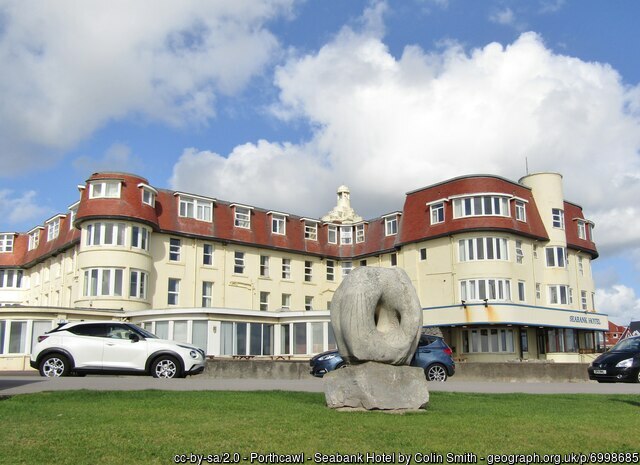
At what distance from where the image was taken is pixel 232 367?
21.7 meters

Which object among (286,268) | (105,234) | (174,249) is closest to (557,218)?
(286,268)

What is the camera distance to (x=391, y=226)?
49.4 meters

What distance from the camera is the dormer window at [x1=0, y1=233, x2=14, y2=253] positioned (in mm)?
58019

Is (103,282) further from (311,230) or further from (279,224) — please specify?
(311,230)

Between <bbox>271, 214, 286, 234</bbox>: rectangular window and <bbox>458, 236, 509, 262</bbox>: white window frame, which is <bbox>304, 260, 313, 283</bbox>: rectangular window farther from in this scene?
<bbox>458, 236, 509, 262</bbox>: white window frame

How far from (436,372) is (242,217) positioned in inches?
1134

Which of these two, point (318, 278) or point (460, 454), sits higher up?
point (318, 278)

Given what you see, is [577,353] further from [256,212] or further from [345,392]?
[345,392]

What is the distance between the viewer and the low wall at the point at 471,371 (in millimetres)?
21234

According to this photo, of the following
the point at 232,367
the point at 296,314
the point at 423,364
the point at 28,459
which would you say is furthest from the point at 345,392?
the point at 296,314

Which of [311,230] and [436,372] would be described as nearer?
[436,372]

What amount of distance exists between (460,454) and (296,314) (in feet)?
115

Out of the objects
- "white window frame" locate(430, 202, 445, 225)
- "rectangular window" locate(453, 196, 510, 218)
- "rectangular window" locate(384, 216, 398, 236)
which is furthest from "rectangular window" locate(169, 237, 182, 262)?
"rectangular window" locate(453, 196, 510, 218)

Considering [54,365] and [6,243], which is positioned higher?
[6,243]
